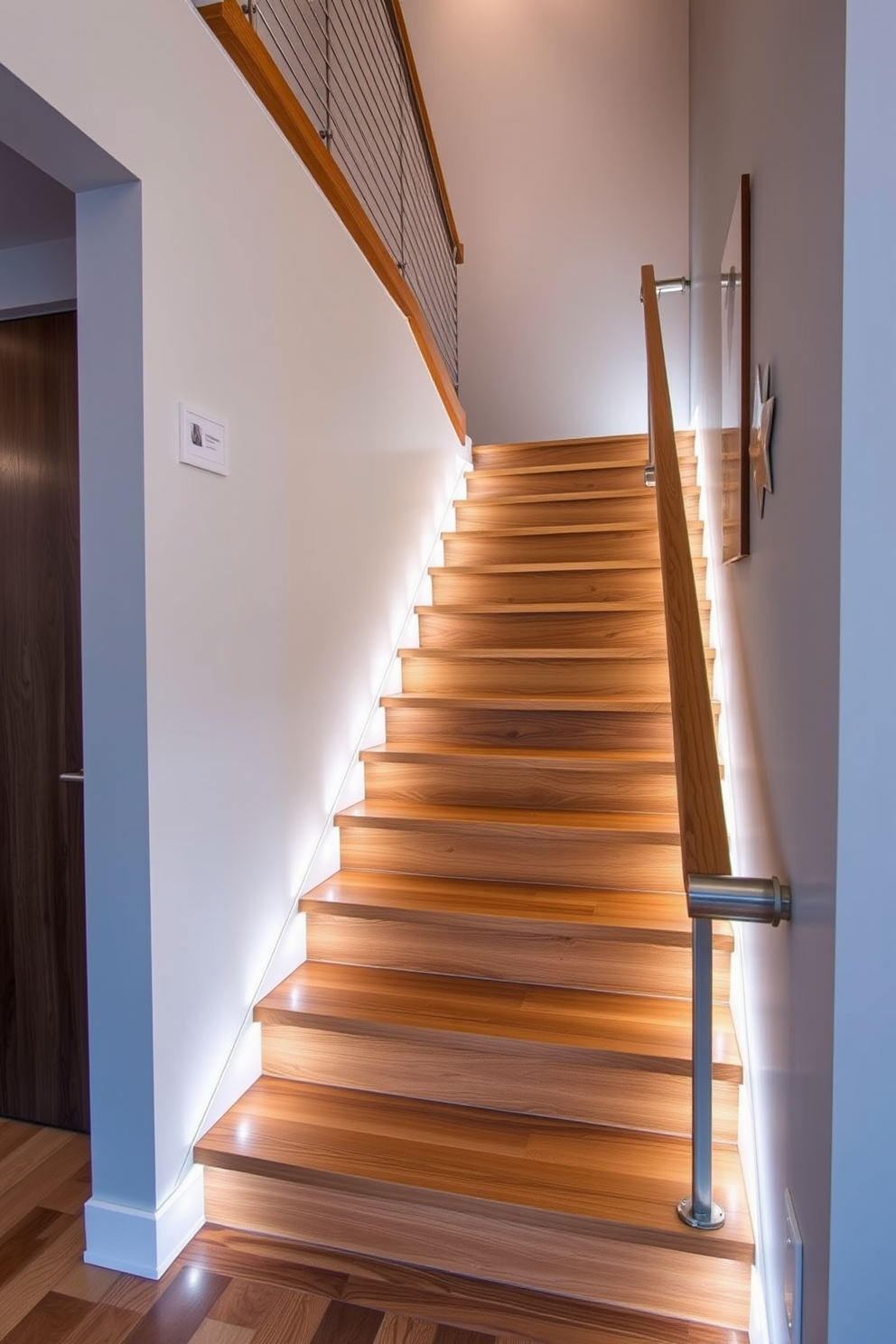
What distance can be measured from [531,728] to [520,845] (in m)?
0.49

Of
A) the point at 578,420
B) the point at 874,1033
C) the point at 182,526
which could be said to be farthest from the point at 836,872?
the point at 578,420

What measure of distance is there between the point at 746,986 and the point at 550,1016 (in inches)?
17.4

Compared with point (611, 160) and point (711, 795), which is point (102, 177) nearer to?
point (711, 795)

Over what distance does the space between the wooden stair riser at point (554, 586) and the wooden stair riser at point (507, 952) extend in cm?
141

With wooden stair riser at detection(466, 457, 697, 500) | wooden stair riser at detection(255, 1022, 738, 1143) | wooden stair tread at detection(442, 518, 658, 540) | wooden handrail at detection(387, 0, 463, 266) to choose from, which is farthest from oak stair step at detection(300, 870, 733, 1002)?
wooden handrail at detection(387, 0, 463, 266)

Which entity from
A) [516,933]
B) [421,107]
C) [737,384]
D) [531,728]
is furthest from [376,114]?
[516,933]

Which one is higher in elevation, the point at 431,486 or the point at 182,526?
the point at 431,486

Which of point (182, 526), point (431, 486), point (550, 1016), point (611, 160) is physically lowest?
point (550, 1016)

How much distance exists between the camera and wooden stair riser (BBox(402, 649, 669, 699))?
2701mm

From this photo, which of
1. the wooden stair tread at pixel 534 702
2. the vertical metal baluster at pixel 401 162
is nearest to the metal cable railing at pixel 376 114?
the vertical metal baluster at pixel 401 162

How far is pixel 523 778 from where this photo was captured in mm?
2430

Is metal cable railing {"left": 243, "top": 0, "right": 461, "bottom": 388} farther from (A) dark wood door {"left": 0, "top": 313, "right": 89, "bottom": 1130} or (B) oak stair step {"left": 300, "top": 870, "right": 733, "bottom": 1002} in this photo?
(B) oak stair step {"left": 300, "top": 870, "right": 733, "bottom": 1002}

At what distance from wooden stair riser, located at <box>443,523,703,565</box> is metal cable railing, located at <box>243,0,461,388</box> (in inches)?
46.8

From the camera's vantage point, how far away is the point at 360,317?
2.68 meters
